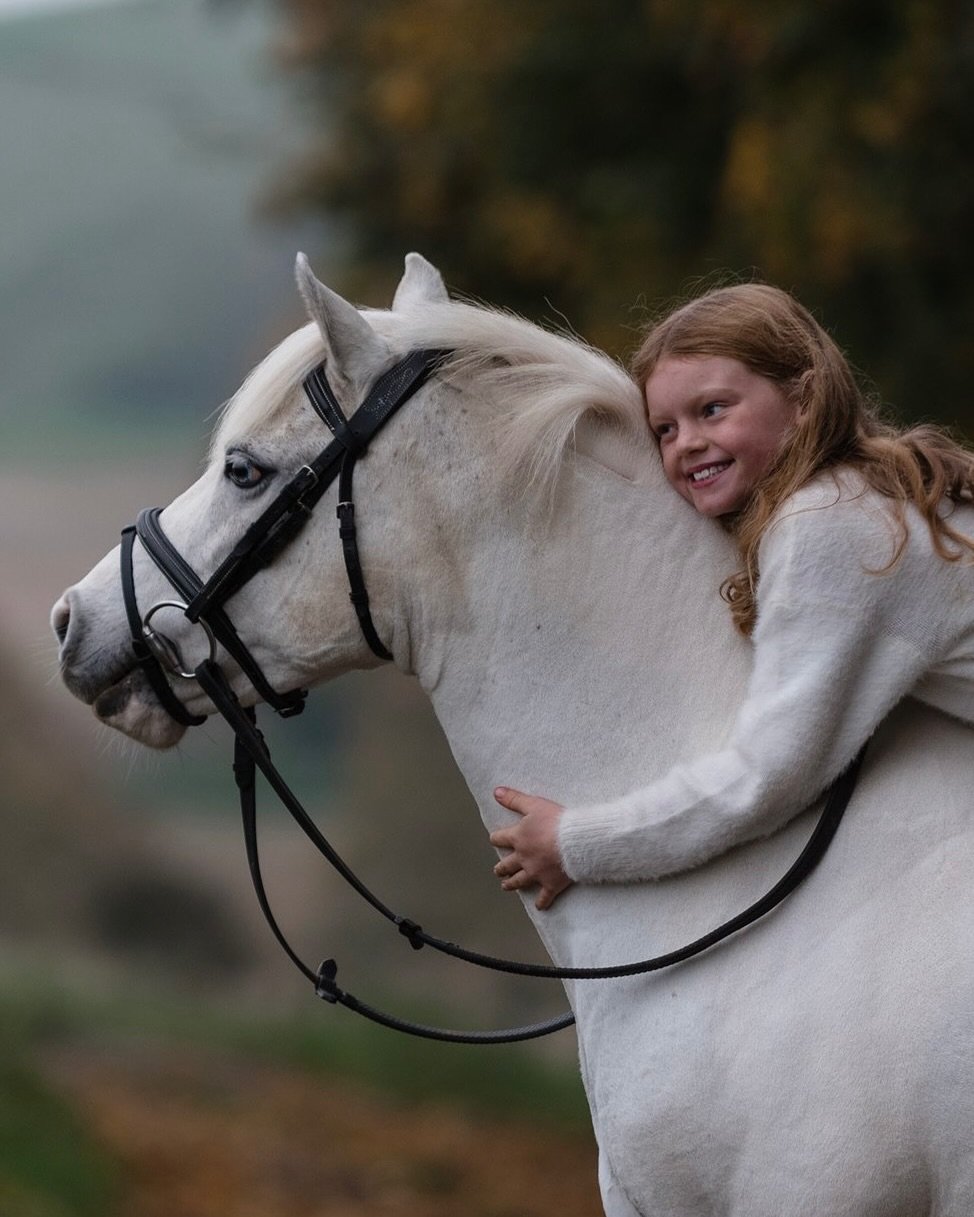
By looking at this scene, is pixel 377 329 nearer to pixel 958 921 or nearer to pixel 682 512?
pixel 682 512

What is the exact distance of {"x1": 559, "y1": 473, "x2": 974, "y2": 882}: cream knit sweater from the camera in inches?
A: 88.7

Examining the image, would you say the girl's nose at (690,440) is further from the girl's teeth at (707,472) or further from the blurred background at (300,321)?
the blurred background at (300,321)

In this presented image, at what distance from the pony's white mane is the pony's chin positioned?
506 mm

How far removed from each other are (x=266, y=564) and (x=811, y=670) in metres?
0.93

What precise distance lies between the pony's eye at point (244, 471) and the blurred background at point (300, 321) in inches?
25.5

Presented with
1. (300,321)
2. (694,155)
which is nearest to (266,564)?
(694,155)

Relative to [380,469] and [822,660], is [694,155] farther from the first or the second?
[822,660]

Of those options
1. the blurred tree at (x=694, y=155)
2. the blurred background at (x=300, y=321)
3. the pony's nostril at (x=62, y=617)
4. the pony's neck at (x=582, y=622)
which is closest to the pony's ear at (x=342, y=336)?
the pony's neck at (x=582, y=622)

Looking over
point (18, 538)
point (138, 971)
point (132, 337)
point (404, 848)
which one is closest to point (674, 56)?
point (404, 848)

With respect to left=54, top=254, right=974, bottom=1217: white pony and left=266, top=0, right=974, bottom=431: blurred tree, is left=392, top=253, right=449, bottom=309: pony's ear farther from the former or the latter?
left=266, top=0, right=974, bottom=431: blurred tree

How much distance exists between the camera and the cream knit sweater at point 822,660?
225 centimetres

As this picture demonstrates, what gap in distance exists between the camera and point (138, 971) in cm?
1062

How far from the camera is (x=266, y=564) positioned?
257 centimetres

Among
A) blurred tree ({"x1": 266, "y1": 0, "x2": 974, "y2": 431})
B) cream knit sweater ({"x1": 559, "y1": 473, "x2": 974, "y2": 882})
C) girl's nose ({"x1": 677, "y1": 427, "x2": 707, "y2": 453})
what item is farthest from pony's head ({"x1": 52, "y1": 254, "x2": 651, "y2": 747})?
blurred tree ({"x1": 266, "y1": 0, "x2": 974, "y2": 431})
